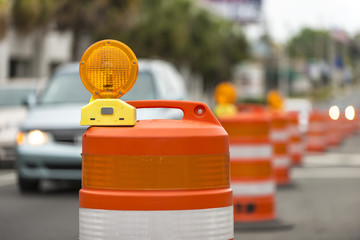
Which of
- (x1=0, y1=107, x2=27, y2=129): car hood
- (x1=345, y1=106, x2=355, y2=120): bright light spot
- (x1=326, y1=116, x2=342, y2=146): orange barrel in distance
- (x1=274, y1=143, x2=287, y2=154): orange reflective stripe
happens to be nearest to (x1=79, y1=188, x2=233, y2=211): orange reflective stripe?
(x1=345, y1=106, x2=355, y2=120): bright light spot

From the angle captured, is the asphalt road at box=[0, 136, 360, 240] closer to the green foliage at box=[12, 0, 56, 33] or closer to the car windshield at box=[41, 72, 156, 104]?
the car windshield at box=[41, 72, 156, 104]

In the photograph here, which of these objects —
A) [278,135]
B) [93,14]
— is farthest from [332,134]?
[93,14]

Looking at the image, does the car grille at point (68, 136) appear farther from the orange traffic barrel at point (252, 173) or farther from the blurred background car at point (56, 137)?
the orange traffic barrel at point (252, 173)

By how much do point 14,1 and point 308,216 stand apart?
88.5 ft

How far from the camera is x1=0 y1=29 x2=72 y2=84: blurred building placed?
38.8 meters

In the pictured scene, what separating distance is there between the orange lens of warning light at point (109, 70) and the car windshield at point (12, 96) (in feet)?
45.4

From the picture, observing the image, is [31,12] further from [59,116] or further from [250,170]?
[250,170]

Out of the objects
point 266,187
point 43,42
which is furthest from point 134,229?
point 43,42

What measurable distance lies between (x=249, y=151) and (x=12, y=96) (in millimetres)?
10116

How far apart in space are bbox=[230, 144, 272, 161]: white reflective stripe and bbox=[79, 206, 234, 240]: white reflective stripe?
4.77m

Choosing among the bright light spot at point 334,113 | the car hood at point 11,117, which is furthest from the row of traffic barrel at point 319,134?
the bright light spot at point 334,113

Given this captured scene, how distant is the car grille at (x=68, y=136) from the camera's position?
1049 centimetres

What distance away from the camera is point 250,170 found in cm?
817

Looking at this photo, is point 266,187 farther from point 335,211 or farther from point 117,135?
point 117,135
